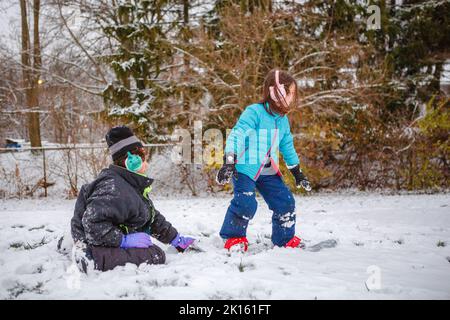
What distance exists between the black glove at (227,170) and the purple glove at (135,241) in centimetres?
75

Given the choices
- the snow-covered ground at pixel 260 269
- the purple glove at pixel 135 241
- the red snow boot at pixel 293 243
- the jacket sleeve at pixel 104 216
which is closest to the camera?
the snow-covered ground at pixel 260 269

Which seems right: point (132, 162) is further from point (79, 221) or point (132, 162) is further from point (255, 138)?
point (255, 138)

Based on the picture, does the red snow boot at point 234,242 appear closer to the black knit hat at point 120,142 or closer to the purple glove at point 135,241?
the purple glove at point 135,241

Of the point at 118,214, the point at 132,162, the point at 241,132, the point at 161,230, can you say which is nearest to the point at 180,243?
the point at 161,230

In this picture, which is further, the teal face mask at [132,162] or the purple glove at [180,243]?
the purple glove at [180,243]

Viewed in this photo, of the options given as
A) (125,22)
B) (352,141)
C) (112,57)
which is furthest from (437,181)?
(125,22)

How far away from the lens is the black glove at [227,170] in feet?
9.83

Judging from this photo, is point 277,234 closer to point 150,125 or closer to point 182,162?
point 182,162

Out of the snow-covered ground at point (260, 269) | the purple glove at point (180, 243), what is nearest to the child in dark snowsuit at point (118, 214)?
the snow-covered ground at point (260, 269)

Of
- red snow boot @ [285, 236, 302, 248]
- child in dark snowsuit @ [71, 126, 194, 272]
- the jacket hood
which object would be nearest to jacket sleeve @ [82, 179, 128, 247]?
child in dark snowsuit @ [71, 126, 194, 272]

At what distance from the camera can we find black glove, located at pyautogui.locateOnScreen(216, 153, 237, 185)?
3.00 m

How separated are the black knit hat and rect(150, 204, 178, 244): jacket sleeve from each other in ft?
2.03

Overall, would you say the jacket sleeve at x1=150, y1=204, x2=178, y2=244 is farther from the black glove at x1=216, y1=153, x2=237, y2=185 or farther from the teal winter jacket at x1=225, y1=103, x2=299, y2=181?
the teal winter jacket at x1=225, y1=103, x2=299, y2=181

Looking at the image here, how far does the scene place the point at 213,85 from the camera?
9.43 meters
